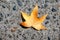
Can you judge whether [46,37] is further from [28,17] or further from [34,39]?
[28,17]

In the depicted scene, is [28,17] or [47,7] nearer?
[28,17]

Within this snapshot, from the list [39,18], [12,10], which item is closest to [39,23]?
[39,18]

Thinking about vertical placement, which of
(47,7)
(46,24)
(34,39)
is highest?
(47,7)

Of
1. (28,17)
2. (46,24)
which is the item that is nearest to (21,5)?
(28,17)

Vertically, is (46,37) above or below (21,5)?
below

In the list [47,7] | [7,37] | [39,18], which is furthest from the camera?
[47,7]

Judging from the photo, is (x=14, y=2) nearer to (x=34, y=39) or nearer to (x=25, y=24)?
(x=25, y=24)

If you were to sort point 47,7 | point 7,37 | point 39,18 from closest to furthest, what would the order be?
point 7,37, point 39,18, point 47,7
